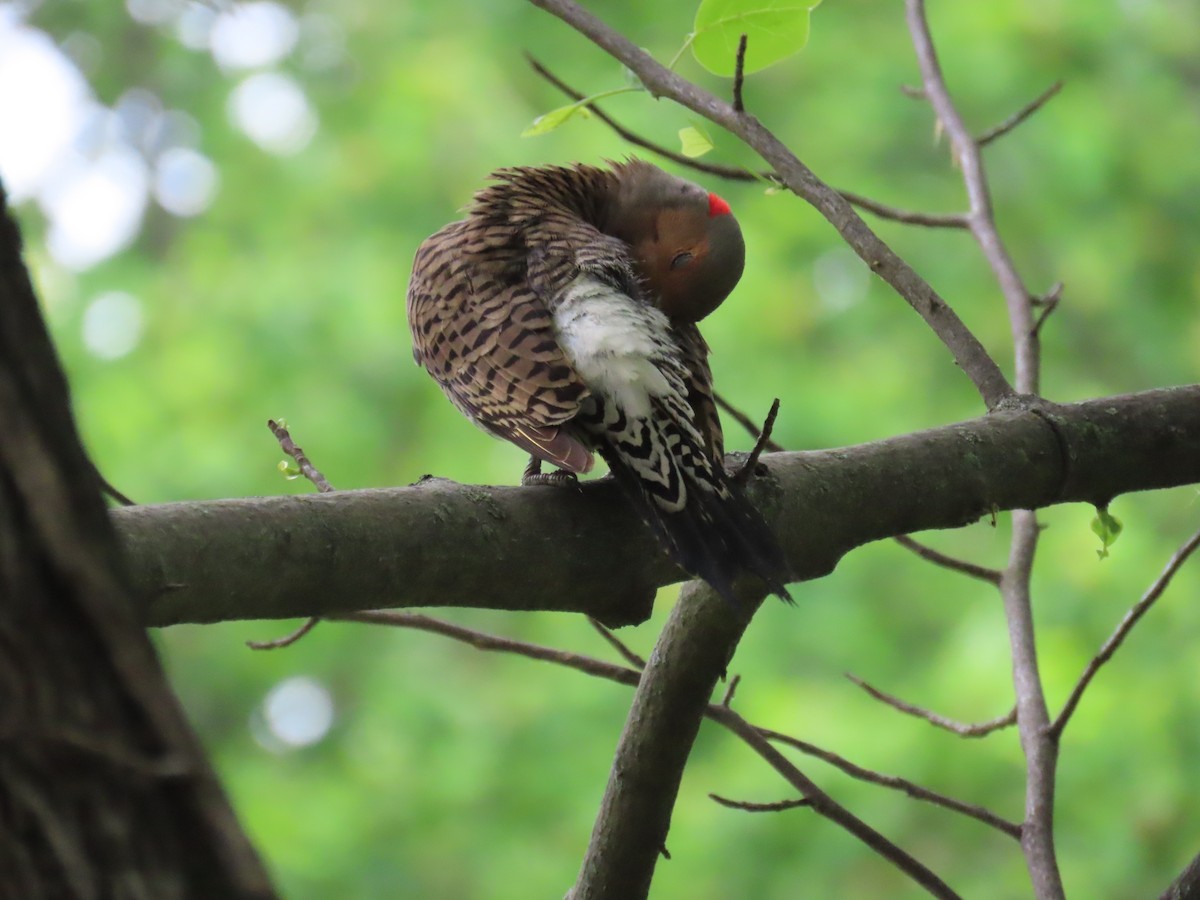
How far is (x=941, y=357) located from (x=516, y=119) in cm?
202

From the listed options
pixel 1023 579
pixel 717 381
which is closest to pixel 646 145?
pixel 1023 579

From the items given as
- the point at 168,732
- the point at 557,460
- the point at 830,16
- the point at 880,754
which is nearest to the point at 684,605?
the point at 557,460

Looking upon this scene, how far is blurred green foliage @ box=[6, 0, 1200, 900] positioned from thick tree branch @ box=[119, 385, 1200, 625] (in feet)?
9.17

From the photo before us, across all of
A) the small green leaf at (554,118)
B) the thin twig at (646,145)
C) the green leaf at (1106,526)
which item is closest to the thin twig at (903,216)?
the thin twig at (646,145)

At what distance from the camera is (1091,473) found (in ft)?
5.82

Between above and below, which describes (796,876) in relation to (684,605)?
above

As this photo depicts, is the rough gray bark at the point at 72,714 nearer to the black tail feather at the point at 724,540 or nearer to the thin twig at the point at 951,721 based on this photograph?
the black tail feather at the point at 724,540

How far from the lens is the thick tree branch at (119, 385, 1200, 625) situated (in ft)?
4.16

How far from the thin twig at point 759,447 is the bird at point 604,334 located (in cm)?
3

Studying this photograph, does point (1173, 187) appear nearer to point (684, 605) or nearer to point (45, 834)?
point (684, 605)

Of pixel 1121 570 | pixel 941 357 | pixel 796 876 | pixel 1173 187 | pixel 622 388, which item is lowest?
pixel 622 388

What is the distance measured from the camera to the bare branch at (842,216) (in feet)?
6.11

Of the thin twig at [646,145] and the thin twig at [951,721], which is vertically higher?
the thin twig at [646,145]

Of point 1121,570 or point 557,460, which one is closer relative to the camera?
point 557,460
